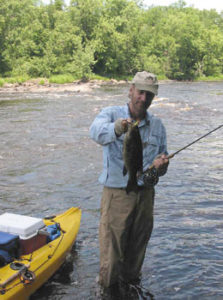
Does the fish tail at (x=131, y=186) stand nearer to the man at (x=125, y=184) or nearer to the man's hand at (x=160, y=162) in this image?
the man at (x=125, y=184)

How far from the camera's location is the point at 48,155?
12.6m

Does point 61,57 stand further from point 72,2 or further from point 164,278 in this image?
point 164,278

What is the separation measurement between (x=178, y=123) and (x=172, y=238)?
39.4ft

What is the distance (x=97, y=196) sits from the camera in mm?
8844

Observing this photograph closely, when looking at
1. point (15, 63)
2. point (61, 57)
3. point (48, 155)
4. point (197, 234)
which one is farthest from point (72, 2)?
point (197, 234)

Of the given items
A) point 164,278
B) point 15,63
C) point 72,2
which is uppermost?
point 72,2

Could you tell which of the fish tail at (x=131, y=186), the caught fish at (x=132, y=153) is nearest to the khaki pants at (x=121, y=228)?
the fish tail at (x=131, y=186)

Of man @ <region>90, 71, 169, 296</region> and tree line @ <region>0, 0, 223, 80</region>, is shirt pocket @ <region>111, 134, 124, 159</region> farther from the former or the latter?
tree line @ <region>0, 0, 223, 80</region>

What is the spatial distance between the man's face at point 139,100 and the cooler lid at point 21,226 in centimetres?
194

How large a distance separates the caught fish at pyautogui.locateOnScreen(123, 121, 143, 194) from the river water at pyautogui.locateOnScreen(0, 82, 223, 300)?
6.57 ft

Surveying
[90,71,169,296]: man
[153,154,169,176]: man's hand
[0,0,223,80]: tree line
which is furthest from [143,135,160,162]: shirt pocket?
[0,0,223,80]: tree line

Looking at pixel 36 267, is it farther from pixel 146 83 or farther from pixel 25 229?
pixel 146 83

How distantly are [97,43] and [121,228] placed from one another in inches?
2039

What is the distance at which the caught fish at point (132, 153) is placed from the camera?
3408 mm
